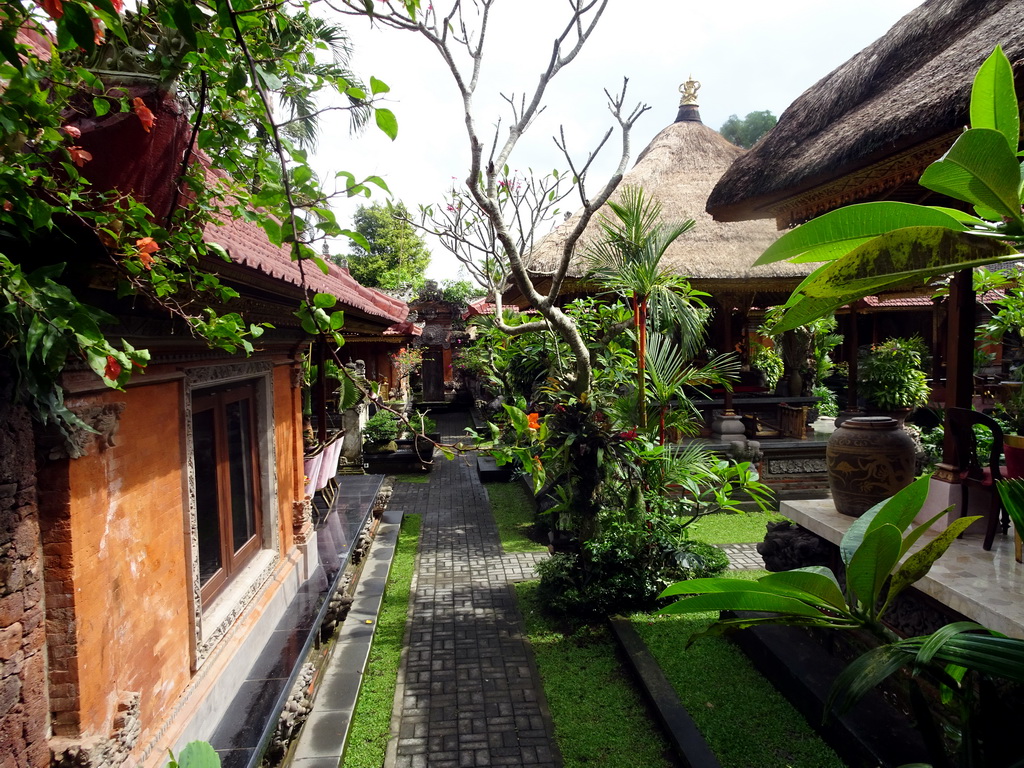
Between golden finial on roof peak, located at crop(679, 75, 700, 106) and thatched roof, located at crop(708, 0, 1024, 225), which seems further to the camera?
golden finial on roof peak, located at crop(679, 75, 700, 106)

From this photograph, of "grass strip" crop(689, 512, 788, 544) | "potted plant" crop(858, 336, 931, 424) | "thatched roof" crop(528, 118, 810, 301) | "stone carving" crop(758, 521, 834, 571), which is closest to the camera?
"stone carving" crop(758, 521, 834, 571)

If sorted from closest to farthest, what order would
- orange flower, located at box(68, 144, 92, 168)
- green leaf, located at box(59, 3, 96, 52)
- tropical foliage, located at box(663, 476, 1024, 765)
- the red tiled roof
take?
1. tropical foliage, located at box(663, 476, 1024, 765)
2. green leaf, located at box(59, 3, 96, 52)
3. orange flower, located at box(68, 144, 92, 168)
4. the red tiled roof

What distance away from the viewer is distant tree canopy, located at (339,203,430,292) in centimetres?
2405

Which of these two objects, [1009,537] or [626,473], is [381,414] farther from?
[1009,537]

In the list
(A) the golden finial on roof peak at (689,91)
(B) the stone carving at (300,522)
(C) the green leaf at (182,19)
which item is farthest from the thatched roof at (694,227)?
(C) the green leaf at (182,19)

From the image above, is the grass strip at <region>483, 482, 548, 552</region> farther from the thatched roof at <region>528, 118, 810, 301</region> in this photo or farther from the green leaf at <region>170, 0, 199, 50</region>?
the green leaf at <region>170, 0, 199, 50</region>

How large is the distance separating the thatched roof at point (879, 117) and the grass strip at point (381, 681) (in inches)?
170

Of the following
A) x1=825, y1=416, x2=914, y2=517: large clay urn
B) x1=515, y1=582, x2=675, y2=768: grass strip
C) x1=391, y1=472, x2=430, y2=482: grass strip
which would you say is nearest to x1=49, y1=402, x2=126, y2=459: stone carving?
x1=515, y1=582, x2=675, y2=768: grass strip

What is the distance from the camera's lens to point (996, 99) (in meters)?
1.09

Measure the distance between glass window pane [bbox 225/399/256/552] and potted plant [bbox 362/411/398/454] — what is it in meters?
7.50

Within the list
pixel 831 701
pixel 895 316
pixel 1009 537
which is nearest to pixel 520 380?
pixel 1009 537

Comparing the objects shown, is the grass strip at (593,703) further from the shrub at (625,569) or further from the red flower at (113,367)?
the red flower at (113,367)

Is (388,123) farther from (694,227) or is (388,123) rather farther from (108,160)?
(694,227)

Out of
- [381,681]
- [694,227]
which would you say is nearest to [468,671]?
[381,681]
